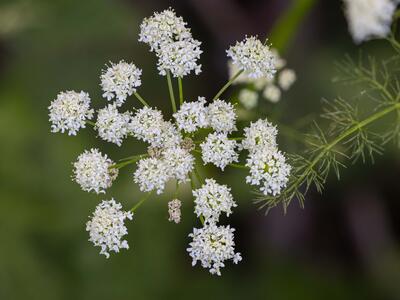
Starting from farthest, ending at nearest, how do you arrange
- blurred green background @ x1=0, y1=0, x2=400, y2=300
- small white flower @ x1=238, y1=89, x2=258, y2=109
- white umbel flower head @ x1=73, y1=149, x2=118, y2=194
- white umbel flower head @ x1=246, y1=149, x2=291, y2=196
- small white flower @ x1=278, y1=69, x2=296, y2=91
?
blurred green background @ x1=0, y1=0, x2=400, y2=300 → small white flower @ x1=278, y1=69, x2=296, y2=91 → small white flower @ x1=238, y1=89, x2=258, y2=109 → white umbel flower head @ x1=73, y1=149, x2=118, y2=194 → white umbel flower head @ x1=246, y1=149, x2=291, y2=196

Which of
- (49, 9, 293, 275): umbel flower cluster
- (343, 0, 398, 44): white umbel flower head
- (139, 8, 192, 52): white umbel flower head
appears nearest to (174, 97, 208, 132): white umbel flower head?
(49, 9, 293, 275): umbel flower cluster

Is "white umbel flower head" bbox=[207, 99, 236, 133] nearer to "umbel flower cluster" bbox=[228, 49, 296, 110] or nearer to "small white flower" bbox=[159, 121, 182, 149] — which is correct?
"small white flower" bbox=[159, 121, 182, 149]

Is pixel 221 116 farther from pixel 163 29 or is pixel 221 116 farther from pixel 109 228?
pixel 109 228

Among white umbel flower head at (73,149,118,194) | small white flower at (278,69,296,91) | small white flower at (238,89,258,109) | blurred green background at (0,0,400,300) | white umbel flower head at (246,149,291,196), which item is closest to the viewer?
white umbel flower head at (246,149,291,196)

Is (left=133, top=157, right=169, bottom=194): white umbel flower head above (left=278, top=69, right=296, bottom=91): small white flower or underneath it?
underneath

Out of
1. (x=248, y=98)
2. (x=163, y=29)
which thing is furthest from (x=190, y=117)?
(x=248, y=98)

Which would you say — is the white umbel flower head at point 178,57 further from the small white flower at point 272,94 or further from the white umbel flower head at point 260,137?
the small white flower at point 272,94

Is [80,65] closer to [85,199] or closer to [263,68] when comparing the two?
[85,199]

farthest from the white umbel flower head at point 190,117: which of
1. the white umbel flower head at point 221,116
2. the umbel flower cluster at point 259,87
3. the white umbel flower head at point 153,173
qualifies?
the umbel flower cluster at point 259,87
